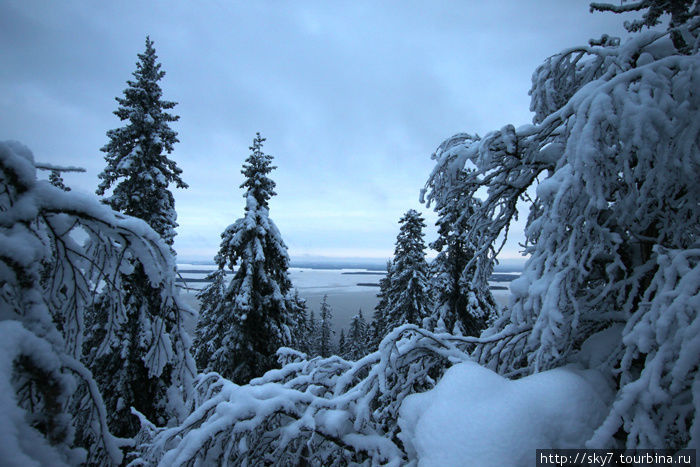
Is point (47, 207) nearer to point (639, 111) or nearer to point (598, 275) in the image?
point (639, 111)

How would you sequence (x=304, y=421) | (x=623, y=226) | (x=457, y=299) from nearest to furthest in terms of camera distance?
(x=304, y=421) → (x=623, y=226) → (x=457, y=299)

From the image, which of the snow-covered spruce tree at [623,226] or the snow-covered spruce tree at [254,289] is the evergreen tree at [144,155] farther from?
the snow-covered spruce tree at [623,226]

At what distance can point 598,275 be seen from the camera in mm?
3248

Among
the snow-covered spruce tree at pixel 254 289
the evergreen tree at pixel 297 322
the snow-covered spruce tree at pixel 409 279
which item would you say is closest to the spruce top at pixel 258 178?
the snow-covered spruce tree at pixel 254 289

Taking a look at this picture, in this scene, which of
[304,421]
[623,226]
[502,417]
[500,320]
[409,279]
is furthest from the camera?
[409,279]

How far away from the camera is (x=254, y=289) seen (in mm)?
13359

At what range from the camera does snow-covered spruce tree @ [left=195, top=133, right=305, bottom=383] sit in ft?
41.7

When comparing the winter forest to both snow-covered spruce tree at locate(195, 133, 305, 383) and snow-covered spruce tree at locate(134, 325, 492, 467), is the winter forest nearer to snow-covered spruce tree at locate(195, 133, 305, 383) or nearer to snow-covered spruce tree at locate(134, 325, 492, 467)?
snow-covered spruce tree at locate(134, 325, 492, 467)

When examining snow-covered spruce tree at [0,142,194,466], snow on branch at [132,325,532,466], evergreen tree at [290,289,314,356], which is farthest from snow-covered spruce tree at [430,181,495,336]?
snow-covered spruce tree at [0,142,194,466]

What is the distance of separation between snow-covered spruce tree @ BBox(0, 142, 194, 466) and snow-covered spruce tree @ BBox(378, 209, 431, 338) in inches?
660

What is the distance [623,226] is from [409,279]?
16.3 meters

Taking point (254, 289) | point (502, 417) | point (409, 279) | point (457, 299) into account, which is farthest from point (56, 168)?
point (409, 279)

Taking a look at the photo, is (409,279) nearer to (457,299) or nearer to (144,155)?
(457,299)

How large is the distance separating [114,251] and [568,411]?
10.2 feet
